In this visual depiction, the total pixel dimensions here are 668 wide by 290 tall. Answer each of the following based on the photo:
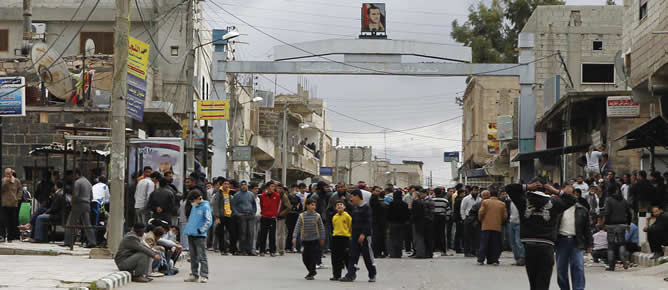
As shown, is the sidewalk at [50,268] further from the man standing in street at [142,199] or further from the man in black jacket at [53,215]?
the man standing in street at [142,199]

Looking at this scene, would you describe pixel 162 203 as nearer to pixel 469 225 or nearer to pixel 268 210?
pixel 268 210

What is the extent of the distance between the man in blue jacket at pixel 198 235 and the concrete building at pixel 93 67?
17.5 meters

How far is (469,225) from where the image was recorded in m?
26.2

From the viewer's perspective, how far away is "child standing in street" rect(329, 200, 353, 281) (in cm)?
1742

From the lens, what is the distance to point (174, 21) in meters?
45.7

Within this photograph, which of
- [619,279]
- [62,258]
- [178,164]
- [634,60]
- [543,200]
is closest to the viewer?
[543,200]

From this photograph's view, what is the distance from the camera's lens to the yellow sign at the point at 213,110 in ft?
113

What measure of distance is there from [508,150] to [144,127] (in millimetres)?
23511

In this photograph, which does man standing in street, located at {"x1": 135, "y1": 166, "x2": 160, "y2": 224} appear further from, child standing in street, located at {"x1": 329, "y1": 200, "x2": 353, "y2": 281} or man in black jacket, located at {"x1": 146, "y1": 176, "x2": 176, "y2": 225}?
child standing in street, located at {"x1": 329, "y1": 200, "x2": 353, "y2": 281}

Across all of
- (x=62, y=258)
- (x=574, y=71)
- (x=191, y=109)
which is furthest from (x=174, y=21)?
(x=62, y=258)

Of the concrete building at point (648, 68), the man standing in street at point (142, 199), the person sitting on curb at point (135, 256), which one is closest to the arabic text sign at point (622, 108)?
the concrete building at point (648, 68)

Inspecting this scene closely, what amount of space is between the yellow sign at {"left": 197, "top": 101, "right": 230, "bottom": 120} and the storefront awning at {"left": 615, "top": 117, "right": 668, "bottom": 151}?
14071 mm

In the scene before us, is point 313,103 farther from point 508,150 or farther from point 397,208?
point 397,208

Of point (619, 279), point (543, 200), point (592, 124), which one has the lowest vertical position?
point (619, 279)
